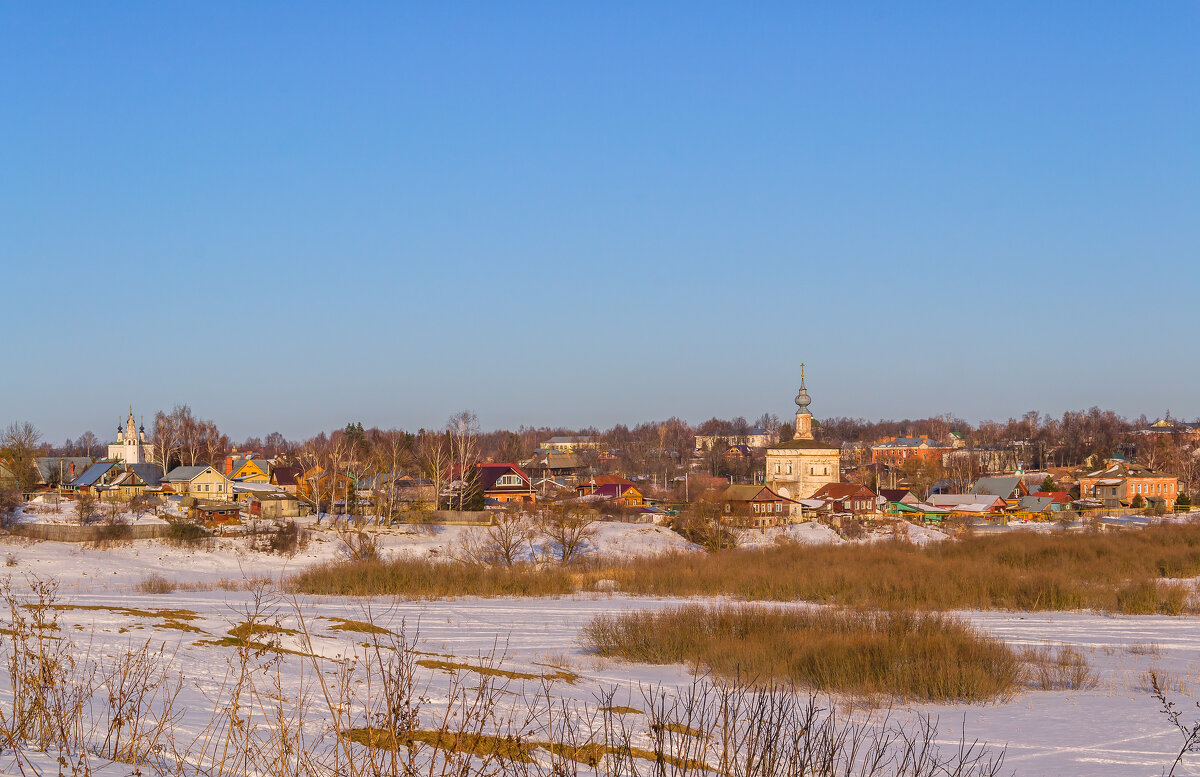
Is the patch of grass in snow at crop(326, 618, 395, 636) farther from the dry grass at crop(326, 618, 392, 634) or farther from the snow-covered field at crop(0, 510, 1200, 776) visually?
the snow-covered field at crop(0, 510, 1200, 776)

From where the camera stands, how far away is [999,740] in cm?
983

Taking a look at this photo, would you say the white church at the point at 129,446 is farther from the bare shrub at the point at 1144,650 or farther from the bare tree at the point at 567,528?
the bare shrub at the point at 1144,650

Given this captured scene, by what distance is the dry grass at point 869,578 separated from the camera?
70.6ft

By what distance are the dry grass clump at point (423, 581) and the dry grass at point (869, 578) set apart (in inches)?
1.1

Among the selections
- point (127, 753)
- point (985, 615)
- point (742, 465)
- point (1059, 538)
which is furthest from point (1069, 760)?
point (742, 465)

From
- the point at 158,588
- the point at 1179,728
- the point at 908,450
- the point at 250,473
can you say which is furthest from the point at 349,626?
the point at 908,450

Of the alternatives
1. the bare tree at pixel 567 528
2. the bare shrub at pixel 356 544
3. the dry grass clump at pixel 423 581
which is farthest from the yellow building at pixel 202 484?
the dry grass clump at pixel 423 581

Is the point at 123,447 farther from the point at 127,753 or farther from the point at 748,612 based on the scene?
the point at 127,753

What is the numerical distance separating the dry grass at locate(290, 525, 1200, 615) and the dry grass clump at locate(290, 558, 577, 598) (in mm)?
28

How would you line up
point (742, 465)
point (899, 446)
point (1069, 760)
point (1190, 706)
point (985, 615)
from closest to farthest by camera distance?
1. point (1069, 760)
2. point (1190, 706)
3. point (985, 615)
4. point (742, 465)
5. point (899, 446)

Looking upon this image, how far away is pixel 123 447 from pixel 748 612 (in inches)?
2706

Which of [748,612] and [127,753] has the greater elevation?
[127,753]

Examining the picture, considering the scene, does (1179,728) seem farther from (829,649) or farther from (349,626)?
(349,626)

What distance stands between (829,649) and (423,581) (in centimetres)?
1326
